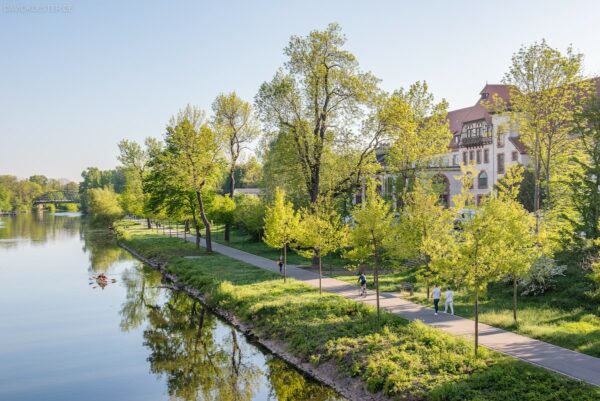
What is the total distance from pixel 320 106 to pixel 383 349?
950 inches

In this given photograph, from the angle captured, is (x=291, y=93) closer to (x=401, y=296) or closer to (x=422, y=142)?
(x=422, y=142)

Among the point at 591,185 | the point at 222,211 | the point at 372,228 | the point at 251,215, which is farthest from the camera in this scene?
the point at 222,211

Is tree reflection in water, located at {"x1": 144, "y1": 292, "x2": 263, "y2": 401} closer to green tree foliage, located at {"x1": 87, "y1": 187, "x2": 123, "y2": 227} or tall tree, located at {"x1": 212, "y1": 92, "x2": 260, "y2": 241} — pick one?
tall tree, located at {"x1": 212, "y1": 92, "x2": 260, "y2": 241}

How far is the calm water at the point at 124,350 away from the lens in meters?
20.5

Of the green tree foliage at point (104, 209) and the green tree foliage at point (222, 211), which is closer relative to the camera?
the green tree foliage at point (222, 211)

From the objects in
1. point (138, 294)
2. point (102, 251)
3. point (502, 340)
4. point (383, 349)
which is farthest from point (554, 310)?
point (102, 251)

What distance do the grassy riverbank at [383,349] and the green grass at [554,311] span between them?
10.1ft

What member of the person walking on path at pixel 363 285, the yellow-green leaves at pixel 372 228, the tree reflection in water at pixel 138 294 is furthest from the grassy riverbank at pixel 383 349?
the tree reflection in water at pixel 138 294

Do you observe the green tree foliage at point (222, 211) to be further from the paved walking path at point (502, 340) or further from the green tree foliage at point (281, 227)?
the paved walking path at point (502, 340)

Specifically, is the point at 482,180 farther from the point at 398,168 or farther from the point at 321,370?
the point at 321,370

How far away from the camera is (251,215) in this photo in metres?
57.7

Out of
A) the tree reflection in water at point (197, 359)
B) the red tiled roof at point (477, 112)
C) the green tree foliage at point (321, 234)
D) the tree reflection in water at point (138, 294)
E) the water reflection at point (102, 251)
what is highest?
the red tiled roof at point (477, 112)

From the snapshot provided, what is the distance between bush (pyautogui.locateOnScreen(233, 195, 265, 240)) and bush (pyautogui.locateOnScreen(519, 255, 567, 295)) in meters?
32.9

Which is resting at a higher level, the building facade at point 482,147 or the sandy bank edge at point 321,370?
the building facade at point 482,147
